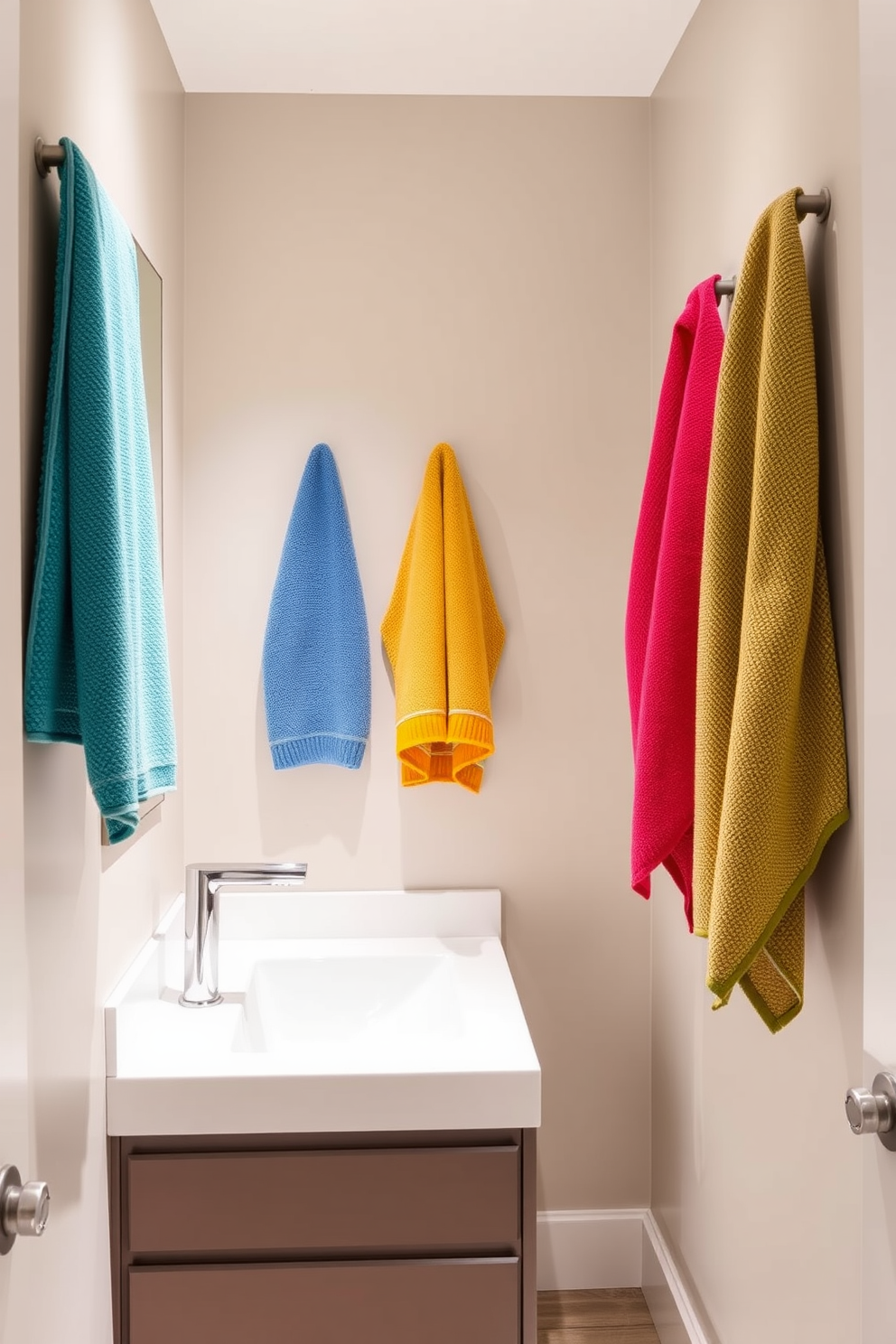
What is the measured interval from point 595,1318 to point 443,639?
133cm

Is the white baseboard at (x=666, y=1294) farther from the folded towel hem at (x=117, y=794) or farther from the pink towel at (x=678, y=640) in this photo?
the folded towel hem at (x=117, y=794)

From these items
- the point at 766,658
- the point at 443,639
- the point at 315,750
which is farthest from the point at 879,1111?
the point at 315,750

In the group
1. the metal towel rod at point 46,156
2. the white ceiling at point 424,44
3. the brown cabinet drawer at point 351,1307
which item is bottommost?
the brown cabinet drawer at point 351,1307

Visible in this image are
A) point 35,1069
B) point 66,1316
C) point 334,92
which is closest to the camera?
point 35,1069

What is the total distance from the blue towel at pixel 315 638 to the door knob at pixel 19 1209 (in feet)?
4.43

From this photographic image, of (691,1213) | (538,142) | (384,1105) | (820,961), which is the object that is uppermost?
(538,142)

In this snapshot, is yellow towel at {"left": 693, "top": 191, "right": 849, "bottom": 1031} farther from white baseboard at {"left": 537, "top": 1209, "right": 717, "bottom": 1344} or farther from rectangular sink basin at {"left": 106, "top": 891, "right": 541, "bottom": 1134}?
white baseboard at {"left": 537, "top": 1209, "right": 717, "bottom": 1344}

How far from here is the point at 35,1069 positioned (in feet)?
4.01

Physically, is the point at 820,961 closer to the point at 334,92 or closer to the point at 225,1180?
the point at 225,1180

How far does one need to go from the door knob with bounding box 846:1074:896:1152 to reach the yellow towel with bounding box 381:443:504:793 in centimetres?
125

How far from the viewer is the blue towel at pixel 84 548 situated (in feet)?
3.86

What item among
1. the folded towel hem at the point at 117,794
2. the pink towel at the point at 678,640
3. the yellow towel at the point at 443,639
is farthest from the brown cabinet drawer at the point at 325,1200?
the yellow towel at the point at 443,639

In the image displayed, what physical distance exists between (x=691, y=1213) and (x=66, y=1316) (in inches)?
41.7

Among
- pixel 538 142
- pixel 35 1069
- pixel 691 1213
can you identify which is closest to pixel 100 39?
pixel 538 142
